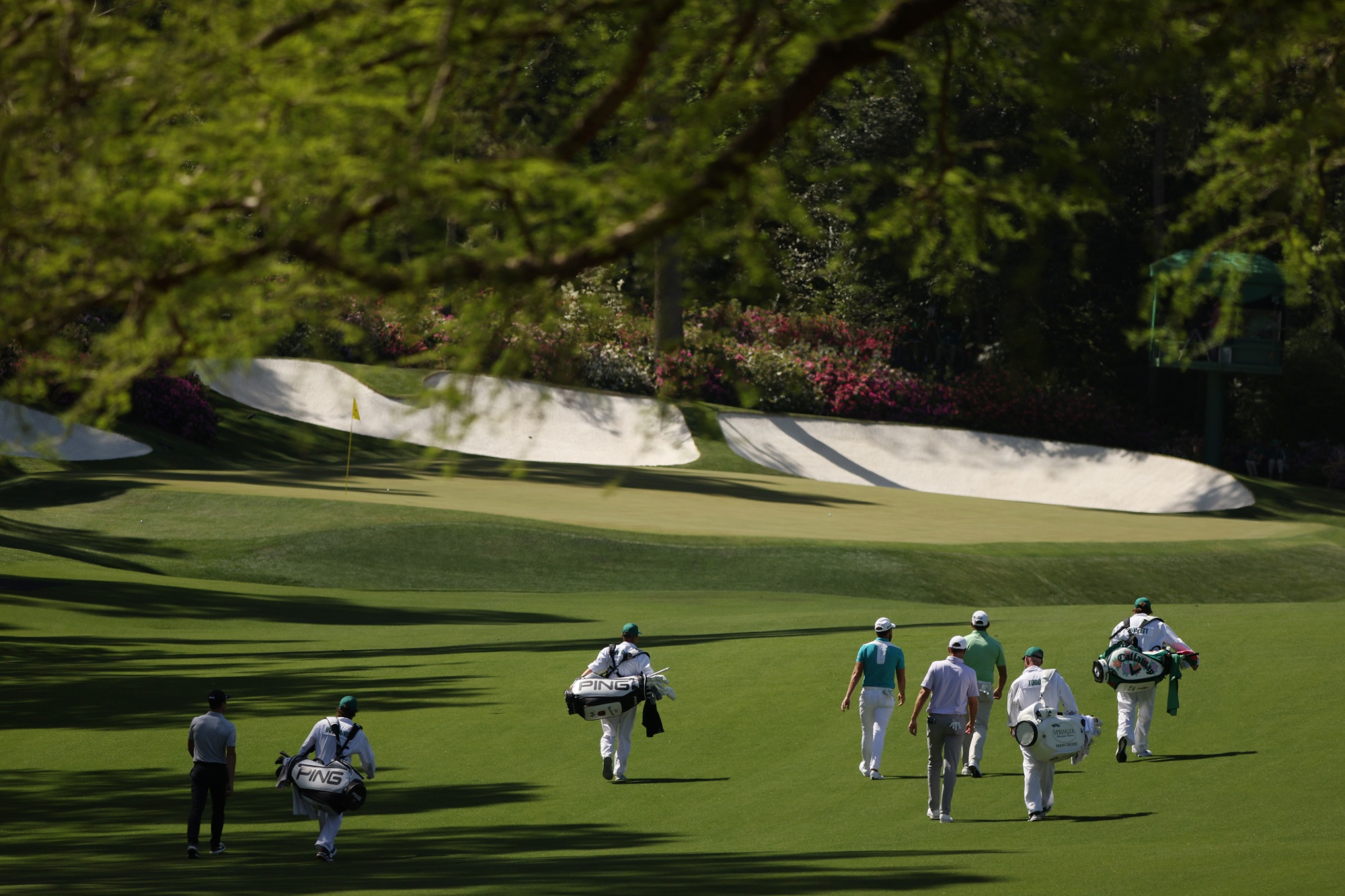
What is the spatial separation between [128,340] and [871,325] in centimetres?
4801

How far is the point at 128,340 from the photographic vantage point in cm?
575

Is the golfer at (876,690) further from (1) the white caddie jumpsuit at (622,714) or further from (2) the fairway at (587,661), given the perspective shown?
(1) the white caddie jumpsuit at (622,714)

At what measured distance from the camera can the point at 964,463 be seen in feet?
146

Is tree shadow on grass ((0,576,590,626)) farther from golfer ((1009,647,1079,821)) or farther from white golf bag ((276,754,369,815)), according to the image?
white golf bag ((276,754,369,815))

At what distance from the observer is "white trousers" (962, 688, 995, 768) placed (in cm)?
1520

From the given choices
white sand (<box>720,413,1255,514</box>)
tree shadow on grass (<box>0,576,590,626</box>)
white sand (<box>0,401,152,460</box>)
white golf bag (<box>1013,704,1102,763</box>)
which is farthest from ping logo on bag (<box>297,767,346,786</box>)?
white sand (<box>720,413,1255,514</box>)

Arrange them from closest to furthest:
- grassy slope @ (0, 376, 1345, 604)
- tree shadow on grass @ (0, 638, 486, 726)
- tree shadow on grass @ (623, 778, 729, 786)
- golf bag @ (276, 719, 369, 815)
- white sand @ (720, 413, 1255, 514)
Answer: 1. golf bag @ (276, 719, 369, 815)
2. tree shadow on grass @ (623, 778, 729, 786)
3. tree shadow on grass @ (0, 638, 486, 726)
4. grassy slope @ (0, 376, 1345, 604)
5. white sand @ (720, 413, 1255, 514)

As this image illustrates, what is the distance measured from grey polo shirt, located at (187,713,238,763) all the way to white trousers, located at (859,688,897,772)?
562 cm

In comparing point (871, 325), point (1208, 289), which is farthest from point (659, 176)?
point (871, 325)

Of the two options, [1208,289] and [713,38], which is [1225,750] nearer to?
[1208,289]

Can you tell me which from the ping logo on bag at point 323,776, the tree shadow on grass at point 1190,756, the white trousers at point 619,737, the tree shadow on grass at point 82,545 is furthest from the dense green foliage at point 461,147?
the tree shadow on grass at point 82,545

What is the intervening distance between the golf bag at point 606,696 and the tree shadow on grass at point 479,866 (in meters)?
1.41

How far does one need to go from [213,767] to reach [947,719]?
6.09 meters

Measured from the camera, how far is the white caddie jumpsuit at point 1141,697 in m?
15.2
